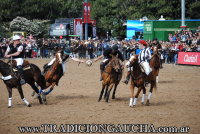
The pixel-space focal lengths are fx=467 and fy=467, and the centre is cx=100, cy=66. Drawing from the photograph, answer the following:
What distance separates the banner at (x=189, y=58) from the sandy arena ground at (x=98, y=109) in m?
9.05

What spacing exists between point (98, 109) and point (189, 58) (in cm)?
1835

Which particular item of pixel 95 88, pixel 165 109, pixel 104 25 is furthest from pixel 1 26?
pixel 165 109

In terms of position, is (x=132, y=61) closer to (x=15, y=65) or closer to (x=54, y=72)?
(x=54, y=72)

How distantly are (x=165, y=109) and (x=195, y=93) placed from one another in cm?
448

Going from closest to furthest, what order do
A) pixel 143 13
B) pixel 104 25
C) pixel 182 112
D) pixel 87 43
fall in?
pixel 182 112
pixel 87 43
pixel 143 13
pixel 104 25

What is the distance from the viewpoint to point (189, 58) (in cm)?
3203

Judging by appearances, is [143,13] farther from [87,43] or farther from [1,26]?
[1,26]

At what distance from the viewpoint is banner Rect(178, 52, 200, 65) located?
3118 cm

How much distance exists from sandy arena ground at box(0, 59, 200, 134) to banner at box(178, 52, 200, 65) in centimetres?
905

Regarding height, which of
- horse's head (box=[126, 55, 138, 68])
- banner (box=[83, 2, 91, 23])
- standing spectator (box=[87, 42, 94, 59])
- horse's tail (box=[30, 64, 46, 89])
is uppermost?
banner (box=[83, 2, 91, 23])

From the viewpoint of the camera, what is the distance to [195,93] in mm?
18891

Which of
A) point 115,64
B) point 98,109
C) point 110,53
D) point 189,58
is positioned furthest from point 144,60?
point 189,58

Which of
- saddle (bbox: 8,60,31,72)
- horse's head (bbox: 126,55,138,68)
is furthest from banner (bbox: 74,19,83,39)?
horse's head (bbox: 126,55,138,68)

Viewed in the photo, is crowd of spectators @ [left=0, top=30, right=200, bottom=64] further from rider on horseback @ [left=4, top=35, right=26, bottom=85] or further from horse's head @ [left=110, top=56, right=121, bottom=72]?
rider on horseback @ [left=4, top=35, right=26, bottom=85]
